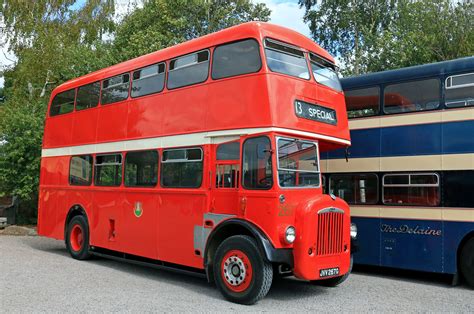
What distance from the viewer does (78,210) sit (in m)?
11.5

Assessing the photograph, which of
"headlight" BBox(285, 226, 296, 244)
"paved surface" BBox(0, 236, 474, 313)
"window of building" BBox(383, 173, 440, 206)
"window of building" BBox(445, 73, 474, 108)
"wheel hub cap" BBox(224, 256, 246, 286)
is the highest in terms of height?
"window of building" BBox(445, 73, 474, 108)

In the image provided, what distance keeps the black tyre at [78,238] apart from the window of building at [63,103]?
9.36 ft

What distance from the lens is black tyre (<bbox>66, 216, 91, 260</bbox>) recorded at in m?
11.1

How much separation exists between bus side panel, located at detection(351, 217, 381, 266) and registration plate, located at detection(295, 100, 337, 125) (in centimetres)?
279

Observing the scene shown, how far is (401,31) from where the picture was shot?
75.0ft

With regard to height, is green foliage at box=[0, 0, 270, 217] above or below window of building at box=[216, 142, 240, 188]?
above

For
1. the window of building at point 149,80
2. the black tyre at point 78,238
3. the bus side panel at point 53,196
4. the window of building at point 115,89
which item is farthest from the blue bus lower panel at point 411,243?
the bus side panel at point 53,196

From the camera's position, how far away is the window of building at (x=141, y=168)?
360 inches

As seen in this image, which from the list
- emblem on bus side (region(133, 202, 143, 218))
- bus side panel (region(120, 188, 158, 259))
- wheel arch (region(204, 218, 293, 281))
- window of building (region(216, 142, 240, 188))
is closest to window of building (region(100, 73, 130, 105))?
bus side panel (region(120, 188, 158, 259))

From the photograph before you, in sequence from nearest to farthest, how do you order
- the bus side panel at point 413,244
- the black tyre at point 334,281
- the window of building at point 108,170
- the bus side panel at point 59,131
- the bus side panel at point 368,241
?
the black tyre at point 334,281 → the bus side panel at point 413,244 → the bus side panel at point 368,241 → the window of building at point 108,170 → the bus side panel at point 59,131

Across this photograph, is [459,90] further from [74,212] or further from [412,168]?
[74,212]

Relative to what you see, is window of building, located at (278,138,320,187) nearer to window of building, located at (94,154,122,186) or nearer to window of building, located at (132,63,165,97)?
window of building, located at (132,63,165,97)

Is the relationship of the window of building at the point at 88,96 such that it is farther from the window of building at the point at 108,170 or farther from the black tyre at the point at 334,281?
the black tyre at the point at 334,281

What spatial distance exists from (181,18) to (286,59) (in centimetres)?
1761
